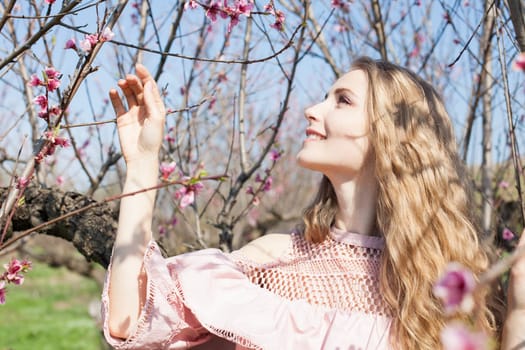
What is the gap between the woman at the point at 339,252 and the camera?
1609mm

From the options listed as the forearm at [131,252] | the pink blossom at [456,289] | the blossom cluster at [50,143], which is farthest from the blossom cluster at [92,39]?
the pink blossom at [456,289]

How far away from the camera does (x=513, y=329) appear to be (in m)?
1.52

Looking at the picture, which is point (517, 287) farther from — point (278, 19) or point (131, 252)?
point (278, 19)

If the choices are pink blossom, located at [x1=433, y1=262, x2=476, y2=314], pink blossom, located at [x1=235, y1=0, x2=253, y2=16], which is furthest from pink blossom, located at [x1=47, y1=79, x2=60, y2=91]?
pink blossom, located at [x1=433, y1=262, x2=476, y2=314]

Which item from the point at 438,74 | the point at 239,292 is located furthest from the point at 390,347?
the point at 438,74

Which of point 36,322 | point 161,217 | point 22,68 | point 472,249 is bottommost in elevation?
point 36,322

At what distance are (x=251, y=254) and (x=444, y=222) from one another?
0.60 m

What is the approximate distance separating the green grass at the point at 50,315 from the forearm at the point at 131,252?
3.69 m

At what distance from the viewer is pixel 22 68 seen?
2857 mm

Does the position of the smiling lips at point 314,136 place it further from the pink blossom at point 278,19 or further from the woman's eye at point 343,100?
the pink blossom at point 278,19

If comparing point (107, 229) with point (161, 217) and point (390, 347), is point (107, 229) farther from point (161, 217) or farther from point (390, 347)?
point (161, 217)

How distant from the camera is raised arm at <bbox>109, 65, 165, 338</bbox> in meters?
1.58

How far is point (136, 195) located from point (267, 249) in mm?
541

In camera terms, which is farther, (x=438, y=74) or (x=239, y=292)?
(x=438, y=74)
